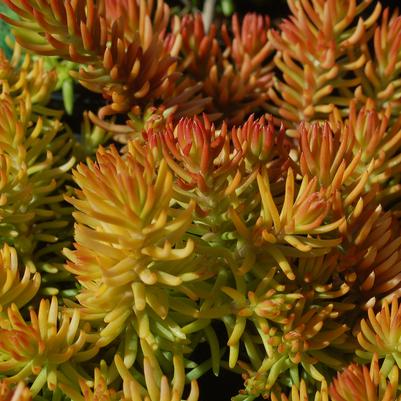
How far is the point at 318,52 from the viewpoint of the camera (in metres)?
1.12

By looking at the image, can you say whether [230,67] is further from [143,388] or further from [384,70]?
[143,388]

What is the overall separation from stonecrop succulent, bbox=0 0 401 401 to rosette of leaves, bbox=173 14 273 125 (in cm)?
9

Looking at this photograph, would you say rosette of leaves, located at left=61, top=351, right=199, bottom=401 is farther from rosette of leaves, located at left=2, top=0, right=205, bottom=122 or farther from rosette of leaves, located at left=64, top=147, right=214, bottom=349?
rosette of leaves, located at left=2, top=0, right=205, bottom=122

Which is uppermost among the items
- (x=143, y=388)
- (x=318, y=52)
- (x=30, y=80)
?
(x=318, y=52)

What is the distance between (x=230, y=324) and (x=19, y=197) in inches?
13.6

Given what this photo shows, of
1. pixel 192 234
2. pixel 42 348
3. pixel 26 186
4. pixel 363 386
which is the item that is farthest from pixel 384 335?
pixel 26 186

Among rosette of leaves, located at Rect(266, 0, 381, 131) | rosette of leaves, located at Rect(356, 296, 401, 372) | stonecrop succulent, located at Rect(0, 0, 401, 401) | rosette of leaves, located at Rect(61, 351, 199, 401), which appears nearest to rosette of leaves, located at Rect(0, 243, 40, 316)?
stonecrop succulent, located at Rect(0, 0, 401, 401)

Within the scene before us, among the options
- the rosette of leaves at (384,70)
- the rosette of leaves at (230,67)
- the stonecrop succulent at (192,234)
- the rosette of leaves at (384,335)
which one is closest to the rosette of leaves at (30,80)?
the stonecrop succulent at (192,234)

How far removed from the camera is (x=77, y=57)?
Answer: 98cm

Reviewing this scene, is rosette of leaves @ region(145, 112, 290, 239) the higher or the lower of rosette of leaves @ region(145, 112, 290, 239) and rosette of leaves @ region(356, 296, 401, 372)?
the higher

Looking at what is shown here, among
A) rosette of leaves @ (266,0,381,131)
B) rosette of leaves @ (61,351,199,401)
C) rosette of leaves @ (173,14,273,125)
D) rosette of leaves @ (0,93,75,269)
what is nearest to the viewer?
rosette of leaves @ (61,351,199,401)

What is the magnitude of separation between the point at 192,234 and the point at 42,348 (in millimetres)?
253

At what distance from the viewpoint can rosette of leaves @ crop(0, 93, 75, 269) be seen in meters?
0.96

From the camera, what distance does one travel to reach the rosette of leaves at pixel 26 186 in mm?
963
